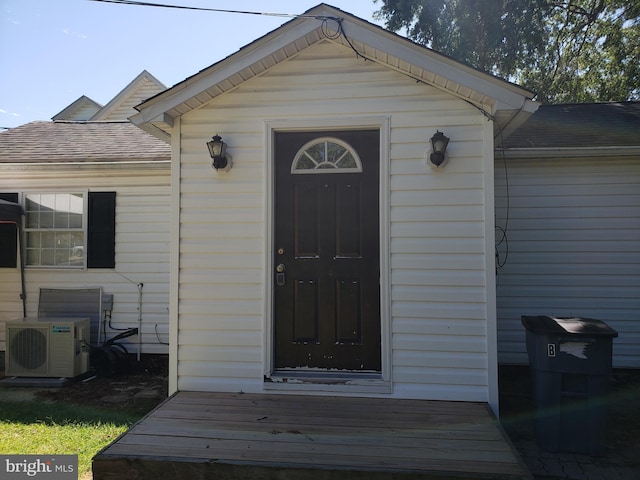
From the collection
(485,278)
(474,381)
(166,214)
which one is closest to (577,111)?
(485,278)

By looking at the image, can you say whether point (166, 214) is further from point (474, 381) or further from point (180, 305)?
point (474, 381)

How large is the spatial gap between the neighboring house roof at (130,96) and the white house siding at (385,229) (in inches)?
294

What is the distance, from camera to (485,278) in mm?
3344

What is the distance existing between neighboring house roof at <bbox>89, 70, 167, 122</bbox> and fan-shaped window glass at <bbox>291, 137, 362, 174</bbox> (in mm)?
7855

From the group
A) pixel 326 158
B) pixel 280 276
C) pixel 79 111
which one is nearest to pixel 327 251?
pixel 280 276

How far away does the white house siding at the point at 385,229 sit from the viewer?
133 inches

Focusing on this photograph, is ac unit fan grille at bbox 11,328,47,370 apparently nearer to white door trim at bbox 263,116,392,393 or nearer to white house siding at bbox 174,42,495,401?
white house siding at bbox 174,42,495,401

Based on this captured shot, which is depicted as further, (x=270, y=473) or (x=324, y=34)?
(x=324, y=34)

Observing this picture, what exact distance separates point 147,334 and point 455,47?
12258 millimetres

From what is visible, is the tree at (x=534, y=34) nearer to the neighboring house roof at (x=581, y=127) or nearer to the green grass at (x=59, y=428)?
the neighboring house roof at (x=581, y=127)

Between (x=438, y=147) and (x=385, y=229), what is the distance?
0.81 meters

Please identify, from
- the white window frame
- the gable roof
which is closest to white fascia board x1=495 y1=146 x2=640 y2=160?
the gable roof

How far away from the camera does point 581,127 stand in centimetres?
553

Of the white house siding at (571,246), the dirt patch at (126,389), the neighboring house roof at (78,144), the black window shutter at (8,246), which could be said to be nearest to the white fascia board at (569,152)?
the white house siding at (571,246)
